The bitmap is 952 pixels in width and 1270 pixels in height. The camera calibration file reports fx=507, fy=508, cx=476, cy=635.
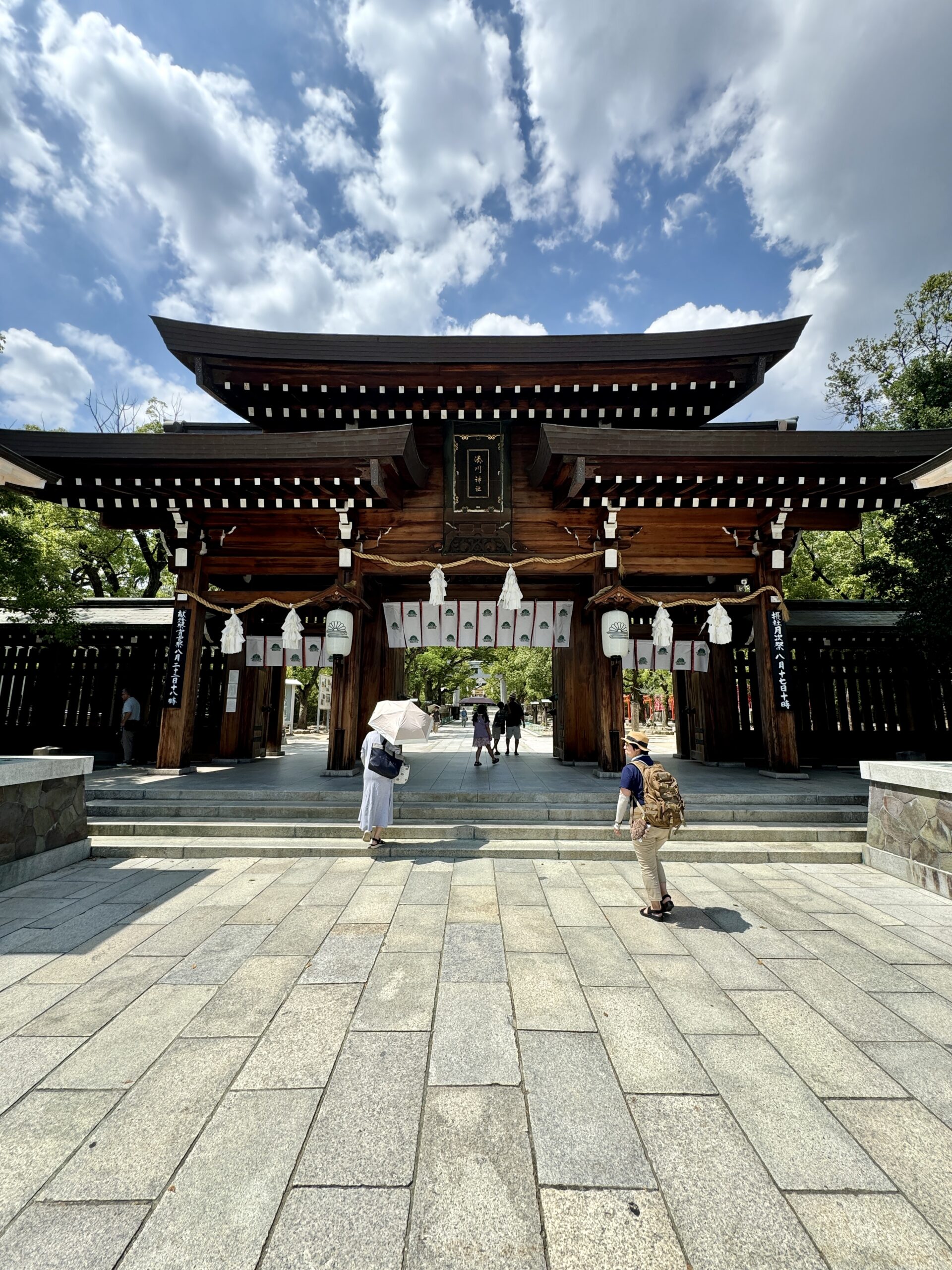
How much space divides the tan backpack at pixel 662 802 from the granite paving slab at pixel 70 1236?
4.01m

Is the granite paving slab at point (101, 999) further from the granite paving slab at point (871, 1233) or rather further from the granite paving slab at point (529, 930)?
the granite paving slab at point (871, 1233)

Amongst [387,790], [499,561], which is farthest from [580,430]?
[387,790]

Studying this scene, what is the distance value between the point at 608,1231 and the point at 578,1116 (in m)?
0.58

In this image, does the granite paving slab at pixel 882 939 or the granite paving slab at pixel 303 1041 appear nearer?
the granite paving slab at pixel 303 1041

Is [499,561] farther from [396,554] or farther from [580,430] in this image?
[580,430]

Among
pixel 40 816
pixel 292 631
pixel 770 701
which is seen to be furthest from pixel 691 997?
pixel 292 631

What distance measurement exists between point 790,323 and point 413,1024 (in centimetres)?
1285

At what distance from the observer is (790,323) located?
10.1 meters

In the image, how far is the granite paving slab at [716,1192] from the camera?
5.78ft

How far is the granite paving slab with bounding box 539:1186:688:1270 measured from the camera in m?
1.72

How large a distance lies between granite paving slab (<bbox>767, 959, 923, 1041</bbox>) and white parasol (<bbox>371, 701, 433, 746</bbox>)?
4116mm

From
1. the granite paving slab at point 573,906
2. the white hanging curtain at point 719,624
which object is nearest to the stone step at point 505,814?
the granite paving slab at point 573,906

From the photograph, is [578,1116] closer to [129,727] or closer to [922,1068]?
[922,1068]

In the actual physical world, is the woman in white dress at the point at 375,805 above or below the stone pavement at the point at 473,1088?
above
